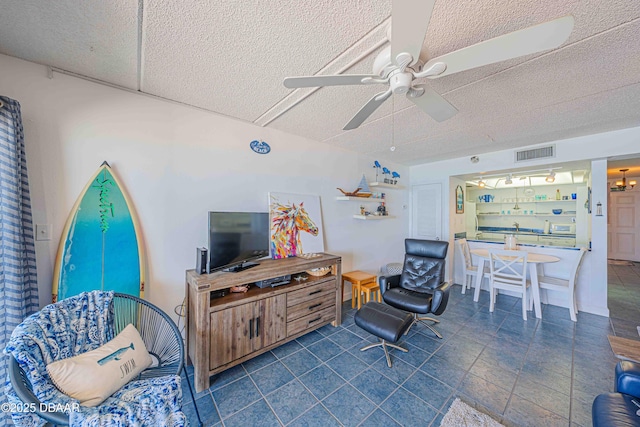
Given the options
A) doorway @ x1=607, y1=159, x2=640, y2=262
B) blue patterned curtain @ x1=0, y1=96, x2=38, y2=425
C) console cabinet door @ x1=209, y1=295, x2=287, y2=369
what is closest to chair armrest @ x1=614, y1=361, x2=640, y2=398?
console cabinet door @ x1=209, y1=295, x2=287, y2=369

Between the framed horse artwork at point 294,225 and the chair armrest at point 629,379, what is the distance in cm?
264

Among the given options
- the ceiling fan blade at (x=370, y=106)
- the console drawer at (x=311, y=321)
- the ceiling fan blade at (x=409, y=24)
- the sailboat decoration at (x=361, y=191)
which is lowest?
the console drawer at (x=311, y=321)

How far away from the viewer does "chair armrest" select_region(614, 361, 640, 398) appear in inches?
48.1

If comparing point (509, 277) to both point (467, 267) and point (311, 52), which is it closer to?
point (467, 267)

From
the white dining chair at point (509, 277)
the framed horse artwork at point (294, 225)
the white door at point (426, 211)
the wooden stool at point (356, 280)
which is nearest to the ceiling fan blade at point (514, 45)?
the framed horse artwork at point (294, 225)

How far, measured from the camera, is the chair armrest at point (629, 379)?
1.22m

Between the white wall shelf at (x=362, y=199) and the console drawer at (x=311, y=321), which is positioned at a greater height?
the white wall shelf at (x=362, y=199)

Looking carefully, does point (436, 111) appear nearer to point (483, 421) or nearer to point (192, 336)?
point (483, 421)

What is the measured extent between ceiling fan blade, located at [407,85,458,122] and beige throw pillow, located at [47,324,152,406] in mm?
2486

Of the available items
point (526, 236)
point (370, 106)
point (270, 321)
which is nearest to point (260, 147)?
point (370, 106)

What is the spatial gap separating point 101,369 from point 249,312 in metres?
1.02

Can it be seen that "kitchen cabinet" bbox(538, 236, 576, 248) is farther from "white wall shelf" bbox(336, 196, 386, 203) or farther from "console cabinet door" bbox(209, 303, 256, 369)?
"console cabinet door" bbox(209, 303, 256, 369)

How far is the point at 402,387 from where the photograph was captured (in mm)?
1874

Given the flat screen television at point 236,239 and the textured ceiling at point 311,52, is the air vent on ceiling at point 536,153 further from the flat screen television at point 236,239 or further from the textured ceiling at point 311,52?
the flat screen television at point 236,239
